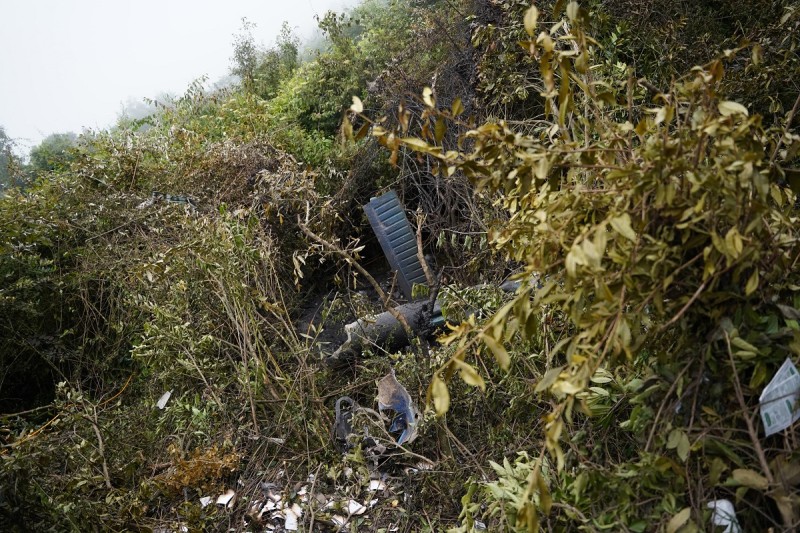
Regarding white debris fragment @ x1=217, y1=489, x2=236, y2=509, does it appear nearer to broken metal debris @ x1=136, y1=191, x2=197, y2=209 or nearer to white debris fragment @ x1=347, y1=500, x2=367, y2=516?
white debris fragment @ x1=347, y1=500, x2=367, y2=516

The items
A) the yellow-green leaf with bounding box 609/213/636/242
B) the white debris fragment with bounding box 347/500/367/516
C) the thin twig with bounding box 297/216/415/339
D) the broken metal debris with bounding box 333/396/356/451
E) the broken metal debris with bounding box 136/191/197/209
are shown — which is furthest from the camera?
the broken metal debris with bounding box 136/191/197/209

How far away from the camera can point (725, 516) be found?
3.74ft

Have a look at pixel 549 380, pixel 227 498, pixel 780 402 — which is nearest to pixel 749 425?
pixel 780 402

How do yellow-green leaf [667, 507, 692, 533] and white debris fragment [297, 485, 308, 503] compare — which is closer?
yellow-green leaf [667, 507, 692, 533]

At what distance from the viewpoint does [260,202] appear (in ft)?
13.5

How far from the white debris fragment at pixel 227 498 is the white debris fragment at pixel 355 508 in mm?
596

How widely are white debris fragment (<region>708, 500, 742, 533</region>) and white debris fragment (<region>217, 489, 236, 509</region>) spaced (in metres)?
2.06

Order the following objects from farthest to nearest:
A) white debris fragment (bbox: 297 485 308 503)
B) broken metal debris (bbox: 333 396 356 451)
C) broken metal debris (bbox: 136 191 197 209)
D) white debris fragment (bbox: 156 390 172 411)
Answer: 1. broken metal debris (bbox: 136 191 197 209)
2. white debris fragment (bbox: 156 390 172 411)
3. broken metal debris (bbox: 333 396 356 451)
4. white debris fragment (bbox: 297 485 308 503)

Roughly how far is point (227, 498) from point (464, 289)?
1.51m

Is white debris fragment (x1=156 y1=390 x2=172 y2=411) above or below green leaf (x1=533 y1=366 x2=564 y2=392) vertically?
below

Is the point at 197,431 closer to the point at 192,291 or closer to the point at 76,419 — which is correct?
the point at 76,419

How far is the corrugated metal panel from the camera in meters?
3.87

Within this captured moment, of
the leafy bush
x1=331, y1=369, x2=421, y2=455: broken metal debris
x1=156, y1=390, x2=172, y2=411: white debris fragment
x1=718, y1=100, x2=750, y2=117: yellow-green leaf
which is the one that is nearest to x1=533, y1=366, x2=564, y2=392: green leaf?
the leafy bush

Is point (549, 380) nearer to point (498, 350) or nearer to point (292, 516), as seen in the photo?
point (498, 350)
